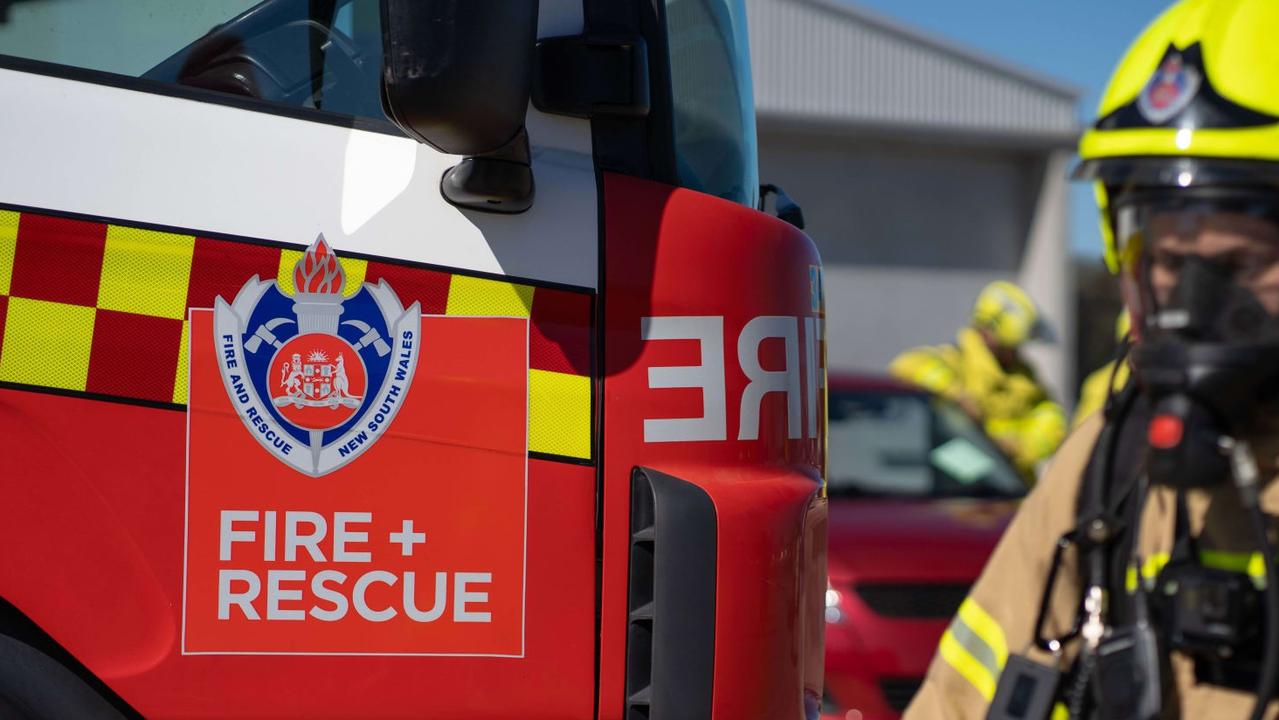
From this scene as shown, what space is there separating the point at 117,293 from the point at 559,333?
697 millimetres

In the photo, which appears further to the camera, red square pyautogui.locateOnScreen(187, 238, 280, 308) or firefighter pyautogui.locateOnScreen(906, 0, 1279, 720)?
red square pyautogui.locateOnScreen(187, 238, 280, 308)

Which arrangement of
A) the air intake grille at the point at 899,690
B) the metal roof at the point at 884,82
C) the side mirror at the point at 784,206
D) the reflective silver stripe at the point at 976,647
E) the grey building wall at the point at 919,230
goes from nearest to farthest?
the reflective silver stripe at the point at 976,647 → the side mirror at the point at 784,206 → the air intake grille at the point at 899,690 → the metal roof at the point at 884,82 → the grey building wall at the point at 919,230

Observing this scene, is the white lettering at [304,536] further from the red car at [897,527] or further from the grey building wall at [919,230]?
the grey building wall at [919,230]

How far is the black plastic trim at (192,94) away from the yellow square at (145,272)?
0.85 feet

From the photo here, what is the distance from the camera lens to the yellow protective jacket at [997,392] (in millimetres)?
8625

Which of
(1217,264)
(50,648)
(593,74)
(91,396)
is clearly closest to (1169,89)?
(1217,264)

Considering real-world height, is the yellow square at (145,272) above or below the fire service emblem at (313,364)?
above

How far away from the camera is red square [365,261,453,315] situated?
→ 235 centimetres

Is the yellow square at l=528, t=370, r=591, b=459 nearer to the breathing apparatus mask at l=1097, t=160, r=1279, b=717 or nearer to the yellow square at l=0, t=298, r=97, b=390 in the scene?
the yellow square at l=0, t=298, r=97, b=390

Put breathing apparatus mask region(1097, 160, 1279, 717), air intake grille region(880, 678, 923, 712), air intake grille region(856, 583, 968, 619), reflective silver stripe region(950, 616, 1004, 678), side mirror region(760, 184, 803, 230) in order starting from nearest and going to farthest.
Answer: breathing apparatus mask region(1097, 160, 1279, 717)
reflective silver stripe region(950, 616, 1004, 678)
side mirror region(760, 184, 803, 230)
air intake grille region(880, 678, 923, 712)
air intake grille region(856, 583, 968, 619)

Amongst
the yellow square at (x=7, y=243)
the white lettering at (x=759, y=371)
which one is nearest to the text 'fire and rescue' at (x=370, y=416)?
the yellow square at (x=7, y=243)

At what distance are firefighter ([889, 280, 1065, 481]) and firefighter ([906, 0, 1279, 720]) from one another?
6.73 meters

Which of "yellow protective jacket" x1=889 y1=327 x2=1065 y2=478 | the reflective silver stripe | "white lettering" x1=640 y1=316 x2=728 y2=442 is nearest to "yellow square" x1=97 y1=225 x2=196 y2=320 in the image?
"white lettering" x1=640 y1=316 x2=728 y2=442

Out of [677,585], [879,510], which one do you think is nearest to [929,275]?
[879,510]
